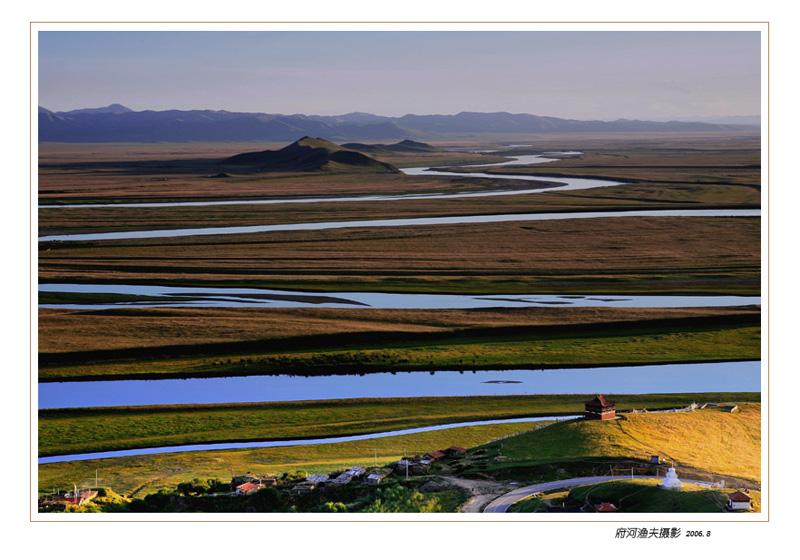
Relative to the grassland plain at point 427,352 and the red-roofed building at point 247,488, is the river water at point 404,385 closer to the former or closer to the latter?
the grassland plain at point 427,352

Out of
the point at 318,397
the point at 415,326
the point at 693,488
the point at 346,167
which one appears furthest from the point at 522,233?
the point at 346,167

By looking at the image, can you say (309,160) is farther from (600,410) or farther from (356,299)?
(600,410)

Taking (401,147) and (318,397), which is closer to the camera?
(318,397)

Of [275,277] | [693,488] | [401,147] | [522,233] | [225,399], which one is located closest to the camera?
[693,488]

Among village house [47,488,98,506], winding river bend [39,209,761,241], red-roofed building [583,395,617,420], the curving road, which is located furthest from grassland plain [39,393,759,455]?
winding river bend [39,209,761,241]

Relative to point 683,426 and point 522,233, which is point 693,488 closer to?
point 683,426

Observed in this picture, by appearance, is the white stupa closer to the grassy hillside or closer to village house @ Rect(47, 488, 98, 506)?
the grassy hillside
